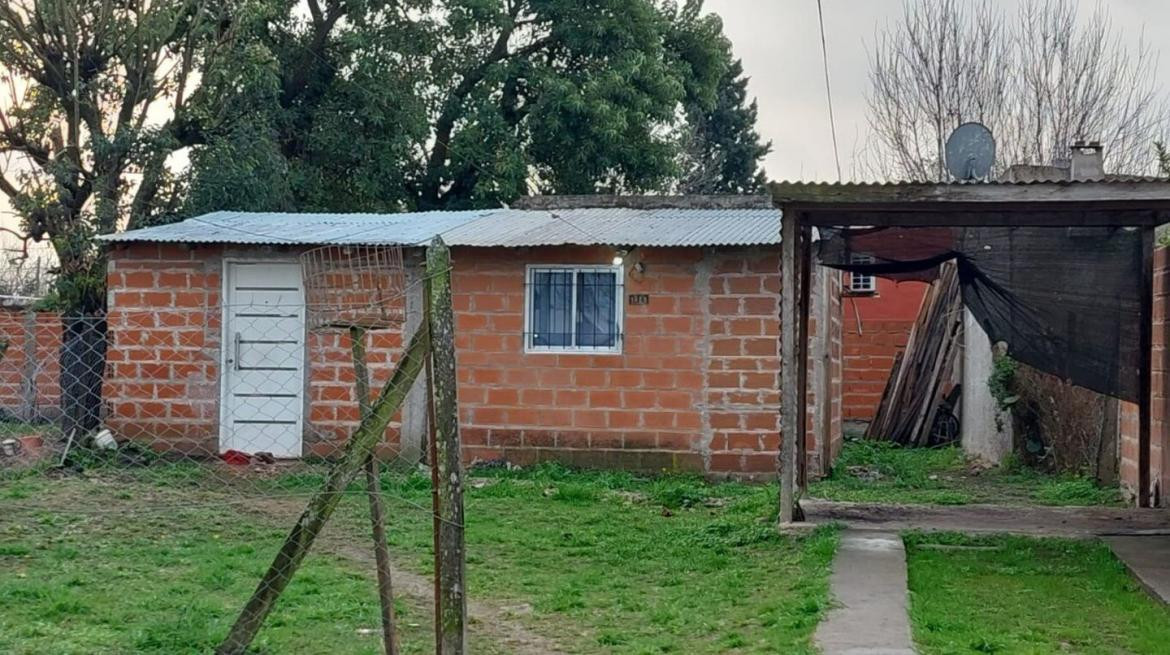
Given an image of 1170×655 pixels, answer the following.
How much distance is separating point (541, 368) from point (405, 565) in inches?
182

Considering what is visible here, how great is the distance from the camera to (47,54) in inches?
494

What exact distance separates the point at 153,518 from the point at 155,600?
2.61 metres

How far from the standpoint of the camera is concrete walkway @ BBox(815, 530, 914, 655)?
5.07 metres

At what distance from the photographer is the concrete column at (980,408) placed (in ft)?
42.5

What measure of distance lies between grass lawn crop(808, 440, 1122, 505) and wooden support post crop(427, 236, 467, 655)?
6.38 metres

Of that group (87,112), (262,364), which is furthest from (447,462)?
(87,112)

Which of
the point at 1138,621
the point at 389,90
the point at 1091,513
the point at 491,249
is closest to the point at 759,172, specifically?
the point at 389,90

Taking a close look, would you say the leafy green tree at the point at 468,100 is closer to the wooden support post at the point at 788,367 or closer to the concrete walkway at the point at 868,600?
the wooden support post at the point at 788,367

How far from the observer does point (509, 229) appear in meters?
12.0

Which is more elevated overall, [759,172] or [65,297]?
[759,172]

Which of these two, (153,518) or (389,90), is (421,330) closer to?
(153,518)

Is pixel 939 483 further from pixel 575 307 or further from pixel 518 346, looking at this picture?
pixel 518 346

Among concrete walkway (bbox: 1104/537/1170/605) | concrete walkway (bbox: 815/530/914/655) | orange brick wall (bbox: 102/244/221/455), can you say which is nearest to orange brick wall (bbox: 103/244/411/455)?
orange brick wall (bbox: 102/244/221/455)

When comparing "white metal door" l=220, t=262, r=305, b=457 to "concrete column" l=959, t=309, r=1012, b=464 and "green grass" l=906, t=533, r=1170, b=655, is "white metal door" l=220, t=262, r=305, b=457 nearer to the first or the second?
"green grass" l=906, t=533, r=1170, b=655
